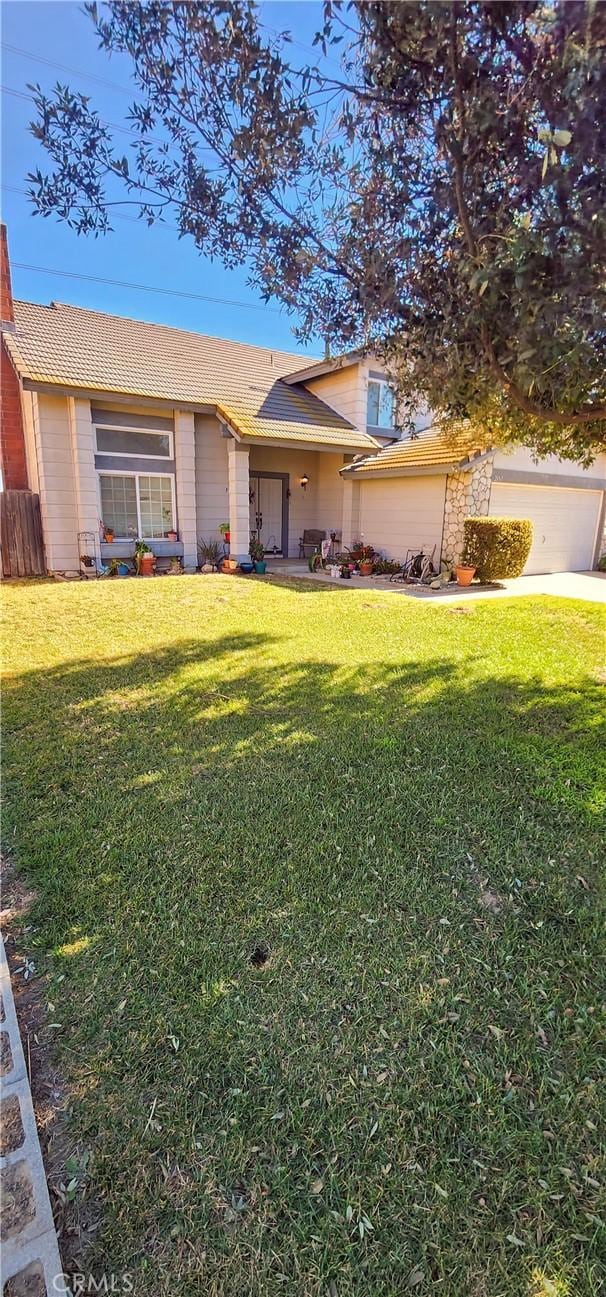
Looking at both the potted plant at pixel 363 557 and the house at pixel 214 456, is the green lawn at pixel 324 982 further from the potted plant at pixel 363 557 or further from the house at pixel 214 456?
the potted plant at pixel 363 557

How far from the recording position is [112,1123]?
182 centimetres

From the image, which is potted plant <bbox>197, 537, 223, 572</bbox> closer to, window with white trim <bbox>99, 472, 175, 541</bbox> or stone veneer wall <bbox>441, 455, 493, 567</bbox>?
window with white trim <bbox>99, 472, 175, 541</bbox>

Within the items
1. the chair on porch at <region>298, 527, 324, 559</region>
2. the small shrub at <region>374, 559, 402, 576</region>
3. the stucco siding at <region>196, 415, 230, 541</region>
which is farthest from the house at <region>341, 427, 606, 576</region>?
the stucco siding at <region>196, 415, 230, 541</region>

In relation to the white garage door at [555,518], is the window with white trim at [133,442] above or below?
above

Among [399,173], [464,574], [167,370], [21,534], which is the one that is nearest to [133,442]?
[167,370]

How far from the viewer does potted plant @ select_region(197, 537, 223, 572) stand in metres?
14.1

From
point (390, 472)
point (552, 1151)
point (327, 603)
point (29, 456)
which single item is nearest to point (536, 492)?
point (390, 472)

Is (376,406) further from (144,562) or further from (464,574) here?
(144,562)

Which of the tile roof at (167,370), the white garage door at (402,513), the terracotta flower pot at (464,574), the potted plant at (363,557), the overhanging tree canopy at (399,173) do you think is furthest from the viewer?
the potted plant at (363,557)

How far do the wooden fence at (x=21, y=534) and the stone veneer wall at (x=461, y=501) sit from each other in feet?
30.2

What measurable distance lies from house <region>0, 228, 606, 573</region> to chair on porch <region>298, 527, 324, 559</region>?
0.61 meters

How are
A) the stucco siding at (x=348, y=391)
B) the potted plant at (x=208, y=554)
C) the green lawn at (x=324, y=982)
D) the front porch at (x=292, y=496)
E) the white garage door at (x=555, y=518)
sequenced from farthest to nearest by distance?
the front porch at (x=292, y=496)
the stucco siding at (x=348, y=391)
the white garage door at (x=555, y=518)
the potted plant at (x=208, y=554)
the green lawn at (x=324, y=982)

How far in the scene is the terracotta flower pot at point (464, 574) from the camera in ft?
43.4

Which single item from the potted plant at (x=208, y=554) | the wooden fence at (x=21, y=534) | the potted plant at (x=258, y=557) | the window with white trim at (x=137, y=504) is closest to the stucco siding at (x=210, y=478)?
the potted plant at (x=208, y=554)
